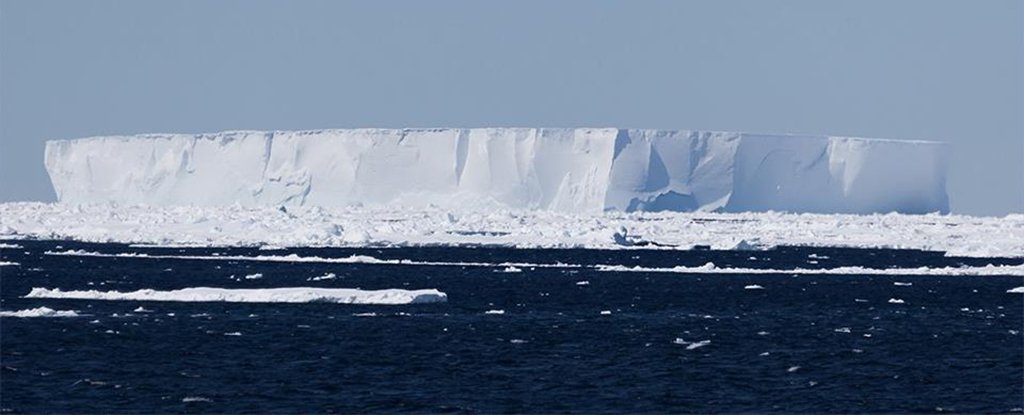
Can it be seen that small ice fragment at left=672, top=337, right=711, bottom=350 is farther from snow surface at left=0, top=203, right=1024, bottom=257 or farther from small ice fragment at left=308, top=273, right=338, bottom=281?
snow surface at left=0, top=203, right=1024, bottom=257

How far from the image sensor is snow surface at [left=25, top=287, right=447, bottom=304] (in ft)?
66.2

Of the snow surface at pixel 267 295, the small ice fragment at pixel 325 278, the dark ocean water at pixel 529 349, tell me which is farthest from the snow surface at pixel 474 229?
the snow surface at pixel 267 295

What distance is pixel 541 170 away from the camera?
53531 mm

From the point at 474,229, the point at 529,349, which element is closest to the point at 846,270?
the point at 529,349

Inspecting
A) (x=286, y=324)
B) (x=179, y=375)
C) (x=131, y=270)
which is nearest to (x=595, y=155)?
(x=131, y=270)

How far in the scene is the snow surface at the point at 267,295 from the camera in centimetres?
2019

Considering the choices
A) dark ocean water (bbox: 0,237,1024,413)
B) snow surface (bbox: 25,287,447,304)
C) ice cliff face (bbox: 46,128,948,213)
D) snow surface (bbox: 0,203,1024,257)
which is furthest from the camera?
ice cliff face (bbox: 46,128,948,213)

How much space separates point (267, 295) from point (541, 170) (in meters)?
33.4

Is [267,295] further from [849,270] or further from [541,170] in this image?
[541,170]

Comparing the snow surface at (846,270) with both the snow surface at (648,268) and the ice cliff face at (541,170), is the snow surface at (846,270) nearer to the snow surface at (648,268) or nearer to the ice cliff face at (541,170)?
the snow surface at (648,268)

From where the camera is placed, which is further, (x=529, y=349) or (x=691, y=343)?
(x=691, y=343)

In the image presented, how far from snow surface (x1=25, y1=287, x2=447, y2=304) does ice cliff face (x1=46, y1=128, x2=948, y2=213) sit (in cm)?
3185

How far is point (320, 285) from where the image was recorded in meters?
23.6

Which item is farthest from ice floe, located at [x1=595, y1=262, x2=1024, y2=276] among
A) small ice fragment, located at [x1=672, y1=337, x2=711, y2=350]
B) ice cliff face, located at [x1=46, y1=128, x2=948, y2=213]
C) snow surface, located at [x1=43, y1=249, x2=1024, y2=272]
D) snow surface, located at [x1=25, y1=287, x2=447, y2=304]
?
ice cliff face, located at [x1=46, y1=128, x2=948, y2=213]
